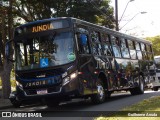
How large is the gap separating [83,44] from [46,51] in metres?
1.59

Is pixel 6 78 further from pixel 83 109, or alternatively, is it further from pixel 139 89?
pixel 83 109

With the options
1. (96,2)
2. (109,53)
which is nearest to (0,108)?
(109,53)

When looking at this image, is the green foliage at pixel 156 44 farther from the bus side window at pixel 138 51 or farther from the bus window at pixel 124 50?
the bus window at pixel 124 50

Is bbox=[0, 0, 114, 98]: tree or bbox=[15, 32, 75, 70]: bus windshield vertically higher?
bbox=[0, 0, 114, 98]: tree

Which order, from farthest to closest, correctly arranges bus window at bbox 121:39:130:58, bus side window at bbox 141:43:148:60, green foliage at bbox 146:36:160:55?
green foliage at bbox 146:36:160:55, bus side window at bbox 141:43:148:60, bus window at bbox 121:39:130:58

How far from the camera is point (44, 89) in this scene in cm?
1478

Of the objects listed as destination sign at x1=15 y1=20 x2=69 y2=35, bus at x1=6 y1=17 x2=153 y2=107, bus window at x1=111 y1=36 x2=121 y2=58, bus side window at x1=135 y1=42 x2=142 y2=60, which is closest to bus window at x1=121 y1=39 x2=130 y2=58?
bus window at x1=111 y1=36 x2=121 y2=58

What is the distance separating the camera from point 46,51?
49.4 feet

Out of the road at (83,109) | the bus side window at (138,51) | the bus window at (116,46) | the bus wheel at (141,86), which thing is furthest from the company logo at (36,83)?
the bus side window at (138,51)

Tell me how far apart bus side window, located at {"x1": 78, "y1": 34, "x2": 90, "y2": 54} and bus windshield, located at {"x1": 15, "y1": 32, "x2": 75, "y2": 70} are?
65cm

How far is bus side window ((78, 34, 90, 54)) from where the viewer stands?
50.9 feet

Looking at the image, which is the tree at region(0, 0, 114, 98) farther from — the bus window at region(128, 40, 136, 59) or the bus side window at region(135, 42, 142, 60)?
the bus window at region(128, 40, 136, 59)

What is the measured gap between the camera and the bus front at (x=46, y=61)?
14.6 meters

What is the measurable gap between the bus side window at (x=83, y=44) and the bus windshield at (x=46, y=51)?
65 centimetres
